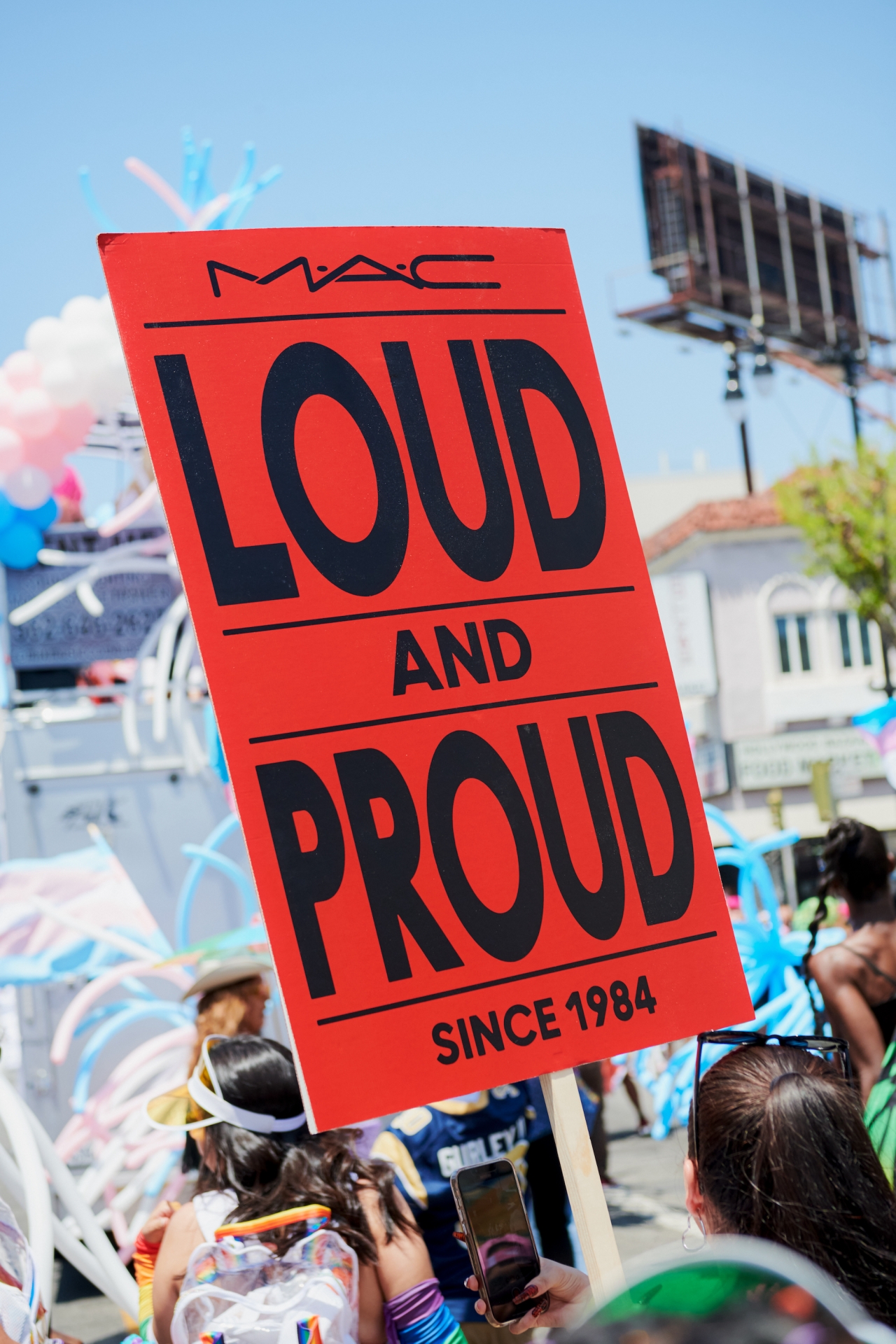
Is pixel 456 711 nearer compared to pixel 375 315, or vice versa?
pixel 456 711

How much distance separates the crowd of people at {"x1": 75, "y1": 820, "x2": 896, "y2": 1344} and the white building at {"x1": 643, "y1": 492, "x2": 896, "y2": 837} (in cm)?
2092

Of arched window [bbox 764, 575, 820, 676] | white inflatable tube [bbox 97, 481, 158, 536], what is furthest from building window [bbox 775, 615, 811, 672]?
white inflatable tube [bbox 97, 481, 158, 536]

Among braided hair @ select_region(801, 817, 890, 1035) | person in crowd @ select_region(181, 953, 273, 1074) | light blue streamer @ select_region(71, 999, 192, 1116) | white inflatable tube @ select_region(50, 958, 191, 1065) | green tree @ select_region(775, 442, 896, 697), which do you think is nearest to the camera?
braided hair @ select_region(801, 817, 890, 1035)

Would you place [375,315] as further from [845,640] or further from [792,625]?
[845,640]

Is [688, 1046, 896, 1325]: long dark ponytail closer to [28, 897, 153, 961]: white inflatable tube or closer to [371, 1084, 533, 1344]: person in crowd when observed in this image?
[371, 1084, 533, 1344]: person in crowd

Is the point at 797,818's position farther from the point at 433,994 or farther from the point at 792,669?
the point at 433,994

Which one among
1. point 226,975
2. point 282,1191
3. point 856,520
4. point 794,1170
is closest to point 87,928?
point 226,975

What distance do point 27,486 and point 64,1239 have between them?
6.00m

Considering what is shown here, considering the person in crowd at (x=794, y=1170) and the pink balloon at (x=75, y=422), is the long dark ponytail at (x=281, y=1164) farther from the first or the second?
the pink balloon at (x=75, y=422)

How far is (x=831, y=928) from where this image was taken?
5547mm

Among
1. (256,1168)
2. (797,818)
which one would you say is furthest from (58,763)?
(797,818)

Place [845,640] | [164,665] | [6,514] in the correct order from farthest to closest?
[845,640] < [6,514] < [164,665]

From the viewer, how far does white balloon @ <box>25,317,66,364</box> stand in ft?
26.1

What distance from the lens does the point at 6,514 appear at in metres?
8.34
